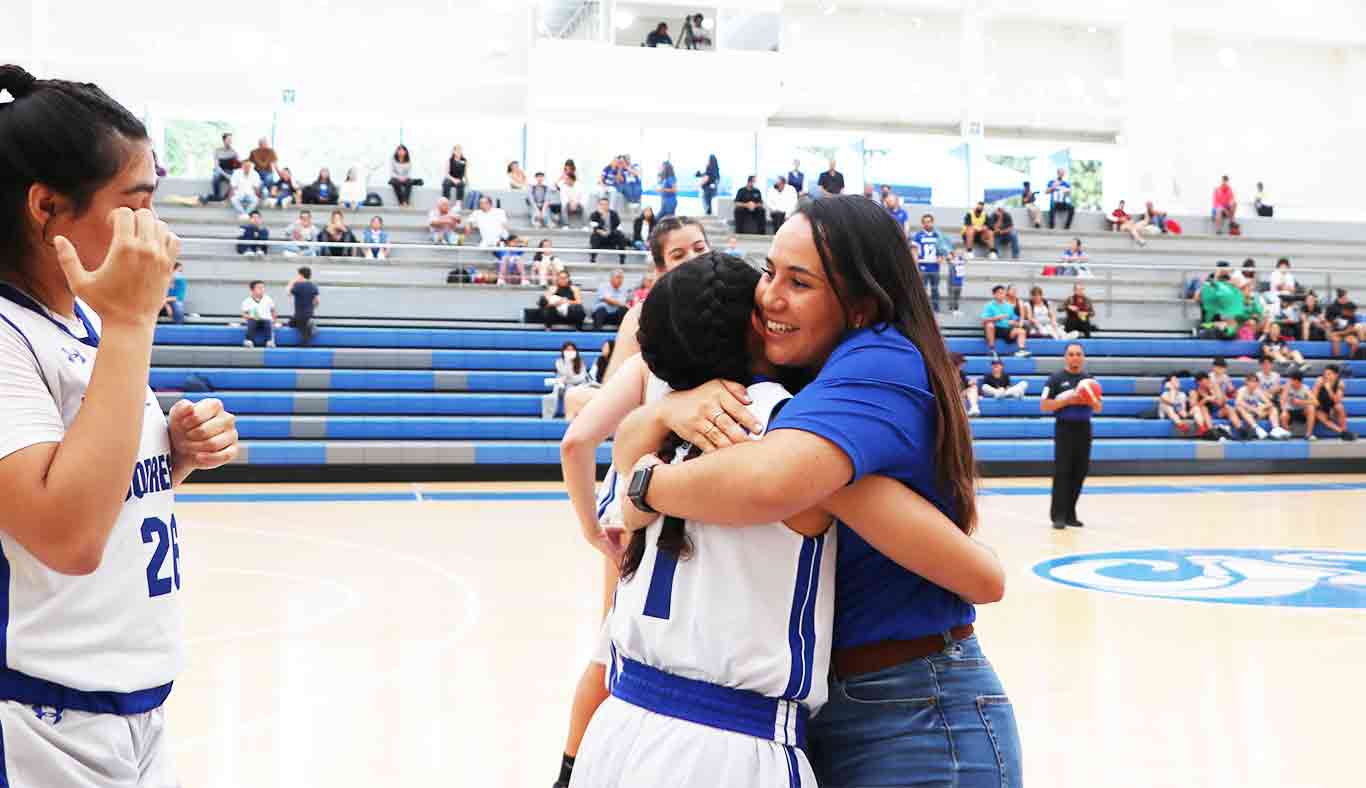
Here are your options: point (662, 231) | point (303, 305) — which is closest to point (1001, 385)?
point (303, 305)

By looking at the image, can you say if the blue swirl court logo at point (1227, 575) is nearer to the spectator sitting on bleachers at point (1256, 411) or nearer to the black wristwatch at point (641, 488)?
the black wristwatch at point (641, 488)

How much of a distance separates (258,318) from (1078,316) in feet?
37.9

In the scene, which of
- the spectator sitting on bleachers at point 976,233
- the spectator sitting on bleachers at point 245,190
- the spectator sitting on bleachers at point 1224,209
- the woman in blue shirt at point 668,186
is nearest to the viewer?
the spectator sitting on bleachers at point 245,190

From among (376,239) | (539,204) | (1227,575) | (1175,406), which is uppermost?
(539,204)

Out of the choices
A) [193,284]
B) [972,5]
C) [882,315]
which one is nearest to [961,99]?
[972,5]

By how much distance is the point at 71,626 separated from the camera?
1604 millimetres

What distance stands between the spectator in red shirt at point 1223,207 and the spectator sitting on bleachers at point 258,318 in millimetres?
19423

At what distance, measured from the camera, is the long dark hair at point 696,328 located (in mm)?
1816

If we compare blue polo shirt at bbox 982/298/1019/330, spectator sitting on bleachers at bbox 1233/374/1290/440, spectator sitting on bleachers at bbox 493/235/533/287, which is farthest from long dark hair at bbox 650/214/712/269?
blue polo shirt at bbox 982/298/1019/330

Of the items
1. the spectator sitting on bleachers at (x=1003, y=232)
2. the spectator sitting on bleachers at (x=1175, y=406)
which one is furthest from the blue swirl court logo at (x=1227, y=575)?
the spectator sitting on bleachers at (x=1003, y=232)

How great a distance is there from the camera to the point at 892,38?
2814 centimetres

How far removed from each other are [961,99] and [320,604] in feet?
79.6

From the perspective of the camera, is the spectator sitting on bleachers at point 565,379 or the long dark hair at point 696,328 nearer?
the long dark hair at point 696,328

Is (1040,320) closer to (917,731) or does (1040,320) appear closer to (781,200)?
(781,200)
